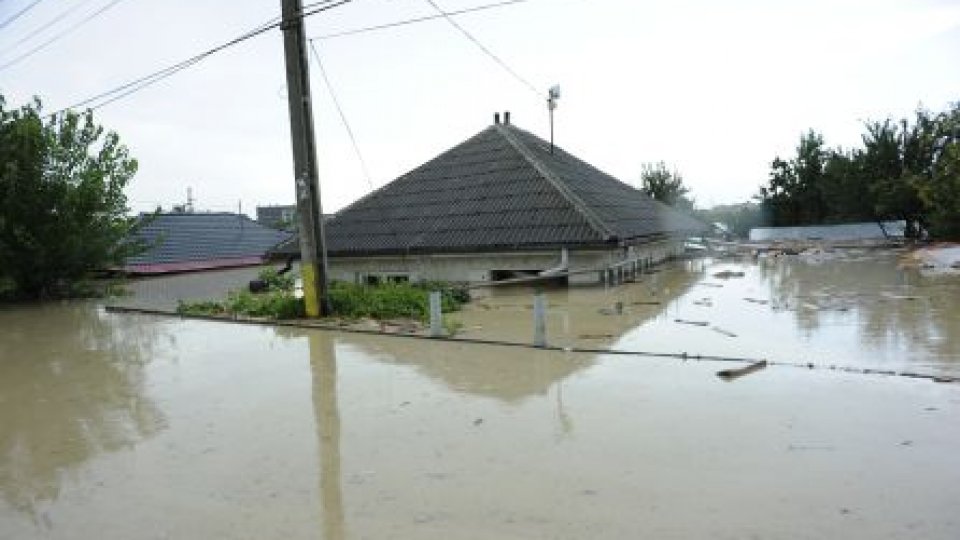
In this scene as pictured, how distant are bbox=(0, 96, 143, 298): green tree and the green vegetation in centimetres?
564

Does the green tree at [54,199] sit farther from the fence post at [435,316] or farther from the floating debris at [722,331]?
the floating debris at [722,331]

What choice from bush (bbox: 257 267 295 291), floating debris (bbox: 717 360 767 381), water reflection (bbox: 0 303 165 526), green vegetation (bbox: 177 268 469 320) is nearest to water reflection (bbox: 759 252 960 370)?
floating debris (bbox: 717 360 767 381)

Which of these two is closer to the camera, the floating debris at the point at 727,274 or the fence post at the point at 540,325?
the fence post at the point at 540,325

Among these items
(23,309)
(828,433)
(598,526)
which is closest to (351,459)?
(598,526)

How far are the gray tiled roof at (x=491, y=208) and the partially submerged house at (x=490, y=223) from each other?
0.03m

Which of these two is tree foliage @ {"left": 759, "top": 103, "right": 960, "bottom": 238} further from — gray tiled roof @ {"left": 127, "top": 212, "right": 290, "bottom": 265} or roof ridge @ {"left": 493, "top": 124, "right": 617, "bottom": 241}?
gray tiled roof @ {"left": 127, "top": 212, "right": 290, "bottom": 265}

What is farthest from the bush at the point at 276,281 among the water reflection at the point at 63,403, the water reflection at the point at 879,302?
the water reflection at the point at 879,302

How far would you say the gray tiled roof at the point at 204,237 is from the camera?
31016 millimetres

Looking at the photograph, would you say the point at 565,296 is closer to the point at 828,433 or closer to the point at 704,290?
the point at 704,290

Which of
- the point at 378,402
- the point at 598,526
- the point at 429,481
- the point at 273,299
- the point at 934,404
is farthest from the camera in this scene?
the point at 273,299

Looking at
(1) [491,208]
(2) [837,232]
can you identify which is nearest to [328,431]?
(1) [491,208]

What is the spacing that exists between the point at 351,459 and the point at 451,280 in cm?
1231

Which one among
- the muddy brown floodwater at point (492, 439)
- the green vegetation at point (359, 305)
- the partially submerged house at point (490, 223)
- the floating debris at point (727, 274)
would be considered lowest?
the muddy brown floodwater at point (492, 439)

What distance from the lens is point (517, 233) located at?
1656cm
